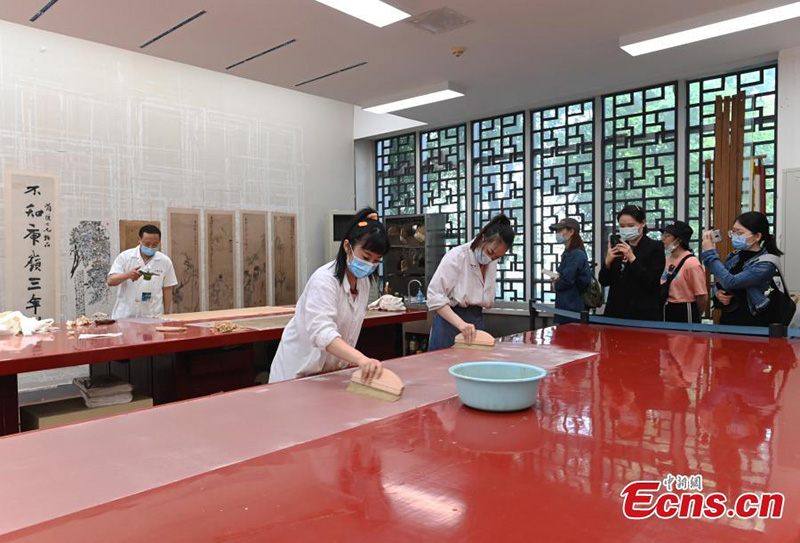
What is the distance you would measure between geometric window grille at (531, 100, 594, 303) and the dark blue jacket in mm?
1628

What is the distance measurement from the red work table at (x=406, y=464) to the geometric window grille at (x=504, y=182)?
173 inches

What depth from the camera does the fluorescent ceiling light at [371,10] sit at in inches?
126

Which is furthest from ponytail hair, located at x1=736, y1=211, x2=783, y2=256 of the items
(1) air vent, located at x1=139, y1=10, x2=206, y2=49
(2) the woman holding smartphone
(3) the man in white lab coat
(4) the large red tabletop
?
(3) the man in white lab coat

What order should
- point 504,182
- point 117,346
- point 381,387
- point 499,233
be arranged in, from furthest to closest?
point 504,182
point 499,233
point 117,346
point 381,387

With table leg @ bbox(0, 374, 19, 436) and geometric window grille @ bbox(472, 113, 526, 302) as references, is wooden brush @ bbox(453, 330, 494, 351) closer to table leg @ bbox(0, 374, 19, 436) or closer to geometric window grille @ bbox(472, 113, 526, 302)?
table leg @ bbox(0, 374, 19, 436)

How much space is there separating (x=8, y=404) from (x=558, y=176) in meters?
5.15

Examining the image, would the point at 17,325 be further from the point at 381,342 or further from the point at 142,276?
the point at 381,342

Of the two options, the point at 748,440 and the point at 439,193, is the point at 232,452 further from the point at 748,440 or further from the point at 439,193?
the point at 439,193

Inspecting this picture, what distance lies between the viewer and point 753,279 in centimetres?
305

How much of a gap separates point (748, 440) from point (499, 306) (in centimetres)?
493

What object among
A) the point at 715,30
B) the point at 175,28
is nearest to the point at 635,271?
the point at 715,30

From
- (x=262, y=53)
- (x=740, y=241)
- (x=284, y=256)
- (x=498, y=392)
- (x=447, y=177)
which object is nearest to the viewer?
(x=498, y=392)

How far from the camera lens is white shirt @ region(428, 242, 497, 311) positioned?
10.3ft

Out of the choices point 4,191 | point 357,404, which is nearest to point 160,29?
point 4,191
